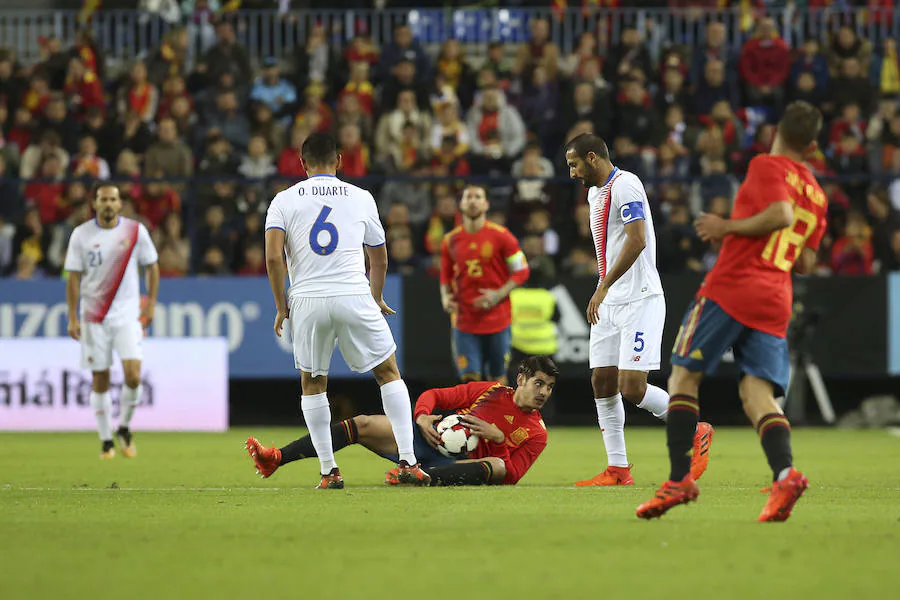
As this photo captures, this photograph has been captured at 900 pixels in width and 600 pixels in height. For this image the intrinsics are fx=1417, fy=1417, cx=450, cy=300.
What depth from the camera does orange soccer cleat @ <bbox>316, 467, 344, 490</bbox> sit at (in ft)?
30.0

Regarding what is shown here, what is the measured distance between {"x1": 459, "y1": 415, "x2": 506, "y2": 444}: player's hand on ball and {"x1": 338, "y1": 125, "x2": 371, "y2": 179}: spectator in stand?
938 cm

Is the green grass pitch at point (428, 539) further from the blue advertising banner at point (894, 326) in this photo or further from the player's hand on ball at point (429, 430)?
the blue advertising banner at point (894, 326)

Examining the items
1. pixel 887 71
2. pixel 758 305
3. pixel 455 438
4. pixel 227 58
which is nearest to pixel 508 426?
pixel 455 438

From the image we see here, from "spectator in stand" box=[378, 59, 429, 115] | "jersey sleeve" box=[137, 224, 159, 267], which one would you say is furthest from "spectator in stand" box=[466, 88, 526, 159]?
"jersey sleeve" box=[137, 224, 159, 267]

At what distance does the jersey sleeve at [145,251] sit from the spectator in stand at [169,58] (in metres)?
8.65

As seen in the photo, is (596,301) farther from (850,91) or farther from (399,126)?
(850,91)

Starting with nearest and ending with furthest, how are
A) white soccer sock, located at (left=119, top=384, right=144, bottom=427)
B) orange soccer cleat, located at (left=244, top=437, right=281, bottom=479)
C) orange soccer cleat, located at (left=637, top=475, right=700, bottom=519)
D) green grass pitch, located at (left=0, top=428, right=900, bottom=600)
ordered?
green grass pitch, located at (left=0, top=428, right=900, bottom=600)
orange soccer cleat, located at (left=637, top=475, right=700, bottom=519)
orange soccer cleat, located at (left=244, top=437, right=281, bottom=479)
white soccer sock, located at (left=119, top=384, right=144, bottom=427)

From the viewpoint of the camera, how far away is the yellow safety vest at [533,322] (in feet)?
55.3

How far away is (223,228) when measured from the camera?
1747 centimetres

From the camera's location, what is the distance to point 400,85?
19.9 m

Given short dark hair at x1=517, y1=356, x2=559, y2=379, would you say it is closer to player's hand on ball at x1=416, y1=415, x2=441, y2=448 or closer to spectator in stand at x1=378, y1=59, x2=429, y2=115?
player's hand on ball at x1=416, y1=415, x2=441, y2=448

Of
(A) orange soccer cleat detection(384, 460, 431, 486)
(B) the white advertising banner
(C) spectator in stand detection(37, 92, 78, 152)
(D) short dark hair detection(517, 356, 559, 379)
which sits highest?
(C) spectator in stand detection(37, 92, 78, 152)

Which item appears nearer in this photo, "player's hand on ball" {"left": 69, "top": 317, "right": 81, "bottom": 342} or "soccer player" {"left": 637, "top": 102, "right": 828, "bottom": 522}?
"soccer player" {"left": 637, "top": 102, "right": 828, "bottom": 522}

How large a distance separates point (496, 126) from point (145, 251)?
7451mm
